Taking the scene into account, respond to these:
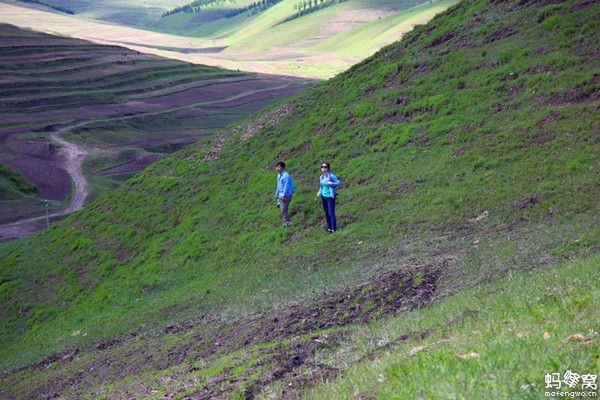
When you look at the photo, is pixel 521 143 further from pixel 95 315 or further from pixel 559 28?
pixel 95 315

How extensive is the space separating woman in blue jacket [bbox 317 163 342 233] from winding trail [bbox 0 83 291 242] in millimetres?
42831

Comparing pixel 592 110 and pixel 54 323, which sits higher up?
pixel 592 110

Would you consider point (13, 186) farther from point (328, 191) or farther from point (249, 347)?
point (249, 347)

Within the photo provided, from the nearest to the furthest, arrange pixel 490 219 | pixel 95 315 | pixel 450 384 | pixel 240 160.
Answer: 1. pixel 450 384
2. pixel 490 219
3. pixel 95 315
4. pixel 240 160

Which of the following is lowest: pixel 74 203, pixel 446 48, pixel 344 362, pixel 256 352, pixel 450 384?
pixel 74 203

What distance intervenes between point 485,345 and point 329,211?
598 inches

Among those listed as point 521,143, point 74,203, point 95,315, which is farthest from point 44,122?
point 521,143

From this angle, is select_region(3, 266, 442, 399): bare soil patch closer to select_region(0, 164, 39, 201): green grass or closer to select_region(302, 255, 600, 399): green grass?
select_region(302, 255, 600, 399): green grass

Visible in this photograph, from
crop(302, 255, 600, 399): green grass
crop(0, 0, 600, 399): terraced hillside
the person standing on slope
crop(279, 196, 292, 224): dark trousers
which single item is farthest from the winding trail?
crop(302, 255, 600, 399): green grass

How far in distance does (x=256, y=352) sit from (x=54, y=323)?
18607 mm

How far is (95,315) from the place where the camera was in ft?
89.9

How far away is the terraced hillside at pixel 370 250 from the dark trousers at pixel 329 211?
1.44 ft

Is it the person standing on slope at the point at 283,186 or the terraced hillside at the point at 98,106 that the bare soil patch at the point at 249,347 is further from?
the terraced hillside at the point at 98,106

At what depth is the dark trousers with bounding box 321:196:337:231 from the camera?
2302 cm
